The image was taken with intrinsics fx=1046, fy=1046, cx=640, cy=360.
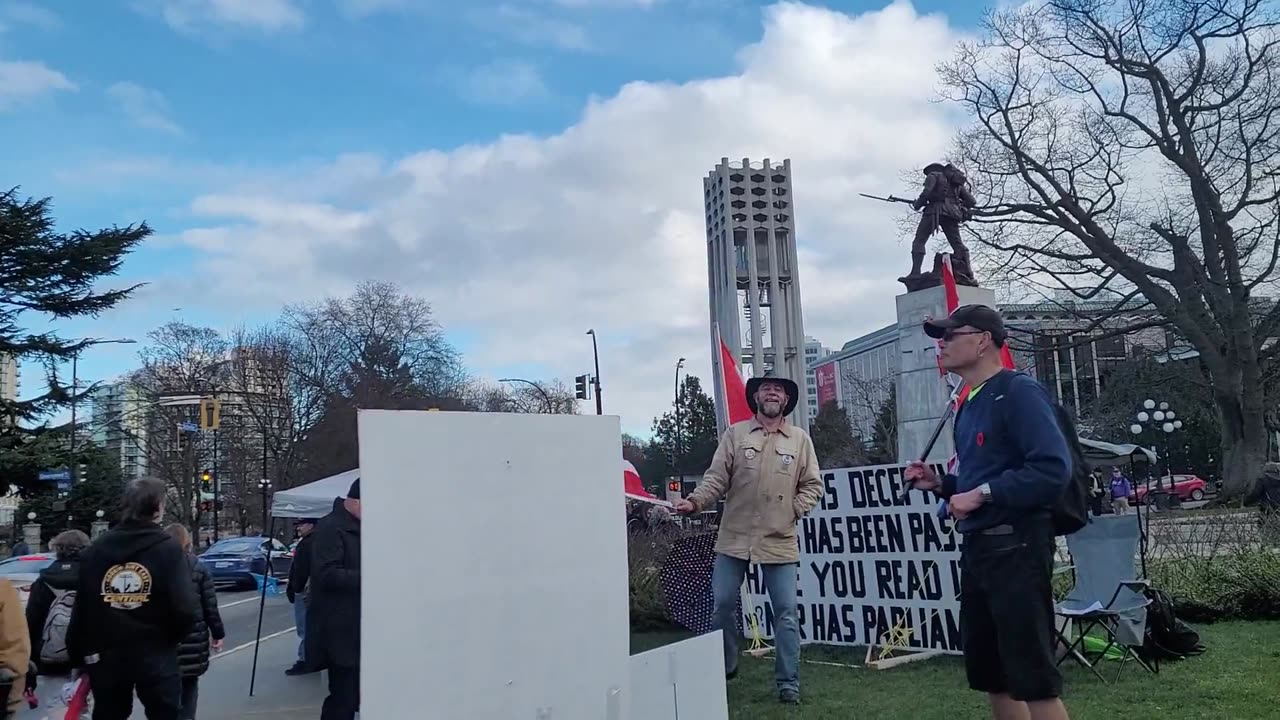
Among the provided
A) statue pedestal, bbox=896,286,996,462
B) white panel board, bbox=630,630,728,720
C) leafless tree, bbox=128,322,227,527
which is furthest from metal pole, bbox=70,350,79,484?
white panel board, bbox=630,630,728,720

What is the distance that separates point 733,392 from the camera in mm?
8539

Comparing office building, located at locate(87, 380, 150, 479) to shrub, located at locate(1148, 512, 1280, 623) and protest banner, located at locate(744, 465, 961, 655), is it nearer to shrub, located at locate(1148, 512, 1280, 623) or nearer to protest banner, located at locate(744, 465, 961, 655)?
protest banner, located at locate(744, 465, 961, 655)

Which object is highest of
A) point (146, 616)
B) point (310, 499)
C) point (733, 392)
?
point (733, 392)

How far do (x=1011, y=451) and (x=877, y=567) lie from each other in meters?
4.02

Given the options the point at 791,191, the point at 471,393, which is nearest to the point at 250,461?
the point at 471,393

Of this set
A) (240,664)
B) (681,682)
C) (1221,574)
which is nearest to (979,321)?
(681,682)

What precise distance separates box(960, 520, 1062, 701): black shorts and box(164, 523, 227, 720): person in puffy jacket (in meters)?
4.37

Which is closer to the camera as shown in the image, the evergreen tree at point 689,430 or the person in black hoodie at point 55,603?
the person in black hoodie at point 55,603

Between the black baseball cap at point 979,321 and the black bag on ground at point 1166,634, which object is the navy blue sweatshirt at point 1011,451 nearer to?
the black baseball cap at point 979,321

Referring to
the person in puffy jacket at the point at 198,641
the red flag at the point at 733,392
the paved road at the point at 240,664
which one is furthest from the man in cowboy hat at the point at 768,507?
the paved road at the point at 240,664

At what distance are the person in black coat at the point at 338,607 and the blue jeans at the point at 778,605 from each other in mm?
1948

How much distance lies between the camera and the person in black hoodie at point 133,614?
4402mm

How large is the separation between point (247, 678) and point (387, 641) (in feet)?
28.7

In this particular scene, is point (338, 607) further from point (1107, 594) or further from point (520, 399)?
point (520, 399)
